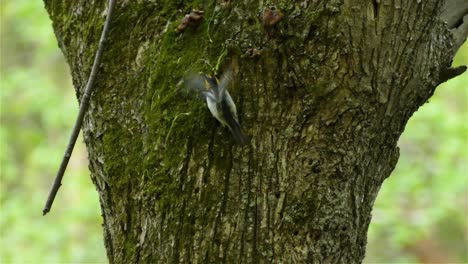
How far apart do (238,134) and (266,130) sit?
8 centimetres

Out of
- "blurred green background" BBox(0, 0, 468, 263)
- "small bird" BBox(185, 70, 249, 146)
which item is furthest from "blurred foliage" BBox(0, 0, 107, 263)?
"small bird" BBox(185, 70, 249, 146)

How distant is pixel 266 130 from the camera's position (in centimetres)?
162

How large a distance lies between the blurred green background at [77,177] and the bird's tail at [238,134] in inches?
190

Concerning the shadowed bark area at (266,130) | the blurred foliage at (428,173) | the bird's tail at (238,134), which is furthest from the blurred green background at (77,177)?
the bird's tail at (238,134)

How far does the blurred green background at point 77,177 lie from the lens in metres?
6.37

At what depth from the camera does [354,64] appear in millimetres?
1636

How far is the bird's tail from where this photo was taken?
1580 mm

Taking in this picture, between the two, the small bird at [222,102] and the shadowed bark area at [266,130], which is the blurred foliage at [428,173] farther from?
the small bird at [222,102]

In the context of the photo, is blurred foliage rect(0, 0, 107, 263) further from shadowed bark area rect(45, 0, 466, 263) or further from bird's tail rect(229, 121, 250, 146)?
bird's tail rect(229, 121, 250, 146)

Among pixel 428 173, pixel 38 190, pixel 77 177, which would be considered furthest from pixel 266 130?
pixel 38 190

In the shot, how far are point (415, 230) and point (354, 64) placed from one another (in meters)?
5.44

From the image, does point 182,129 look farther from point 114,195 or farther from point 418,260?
point 418,260

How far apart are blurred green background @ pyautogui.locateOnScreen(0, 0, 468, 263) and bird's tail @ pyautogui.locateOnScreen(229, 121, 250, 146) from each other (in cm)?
483

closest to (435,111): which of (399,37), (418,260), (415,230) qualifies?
(415,230)
